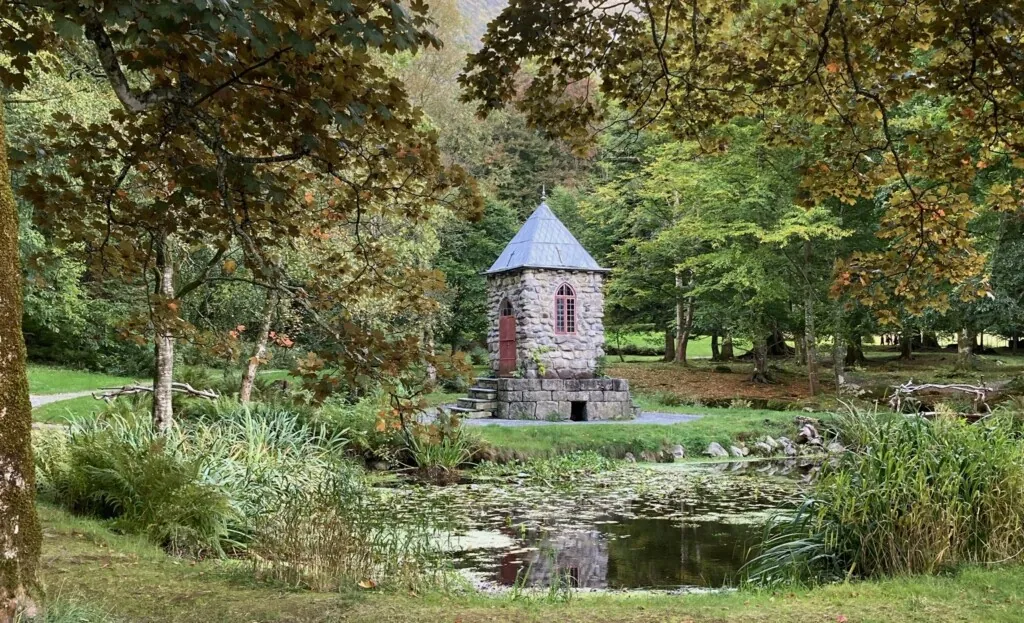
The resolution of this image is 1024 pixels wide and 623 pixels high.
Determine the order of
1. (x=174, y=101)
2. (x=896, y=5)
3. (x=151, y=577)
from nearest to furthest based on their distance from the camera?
(x=174, y=101) < (x=896, y=5) < (x=151, y=577)

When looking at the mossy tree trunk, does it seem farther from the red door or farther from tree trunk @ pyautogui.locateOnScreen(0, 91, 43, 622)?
tree trunk @ pyautogui.locateOnScreen(0, 91, 43, 622)

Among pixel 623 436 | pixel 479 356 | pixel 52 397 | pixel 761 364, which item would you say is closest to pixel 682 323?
pixel 761 364

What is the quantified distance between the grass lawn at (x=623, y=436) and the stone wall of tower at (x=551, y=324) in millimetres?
3083

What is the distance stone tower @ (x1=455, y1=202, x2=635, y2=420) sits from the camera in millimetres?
16969

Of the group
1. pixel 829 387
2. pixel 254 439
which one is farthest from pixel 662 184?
pixel 254 439

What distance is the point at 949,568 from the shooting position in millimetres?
5191

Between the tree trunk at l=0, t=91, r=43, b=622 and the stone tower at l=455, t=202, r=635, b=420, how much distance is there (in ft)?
45.3

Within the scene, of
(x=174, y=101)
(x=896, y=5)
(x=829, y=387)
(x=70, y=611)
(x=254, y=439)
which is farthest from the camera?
(x=829, y=387)

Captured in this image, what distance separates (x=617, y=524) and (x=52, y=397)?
40.7ft

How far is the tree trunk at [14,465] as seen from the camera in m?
2.98

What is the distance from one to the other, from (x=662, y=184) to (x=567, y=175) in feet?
38.2

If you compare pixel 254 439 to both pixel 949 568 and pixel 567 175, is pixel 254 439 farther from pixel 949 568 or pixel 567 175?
pixel 567 175

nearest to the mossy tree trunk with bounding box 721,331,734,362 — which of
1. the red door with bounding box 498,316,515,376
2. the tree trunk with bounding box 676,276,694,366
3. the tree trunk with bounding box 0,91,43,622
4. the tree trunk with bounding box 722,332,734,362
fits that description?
the tree trunk with bounding box 722,332,734,362

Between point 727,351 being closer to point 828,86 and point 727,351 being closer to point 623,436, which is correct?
point 623,436
